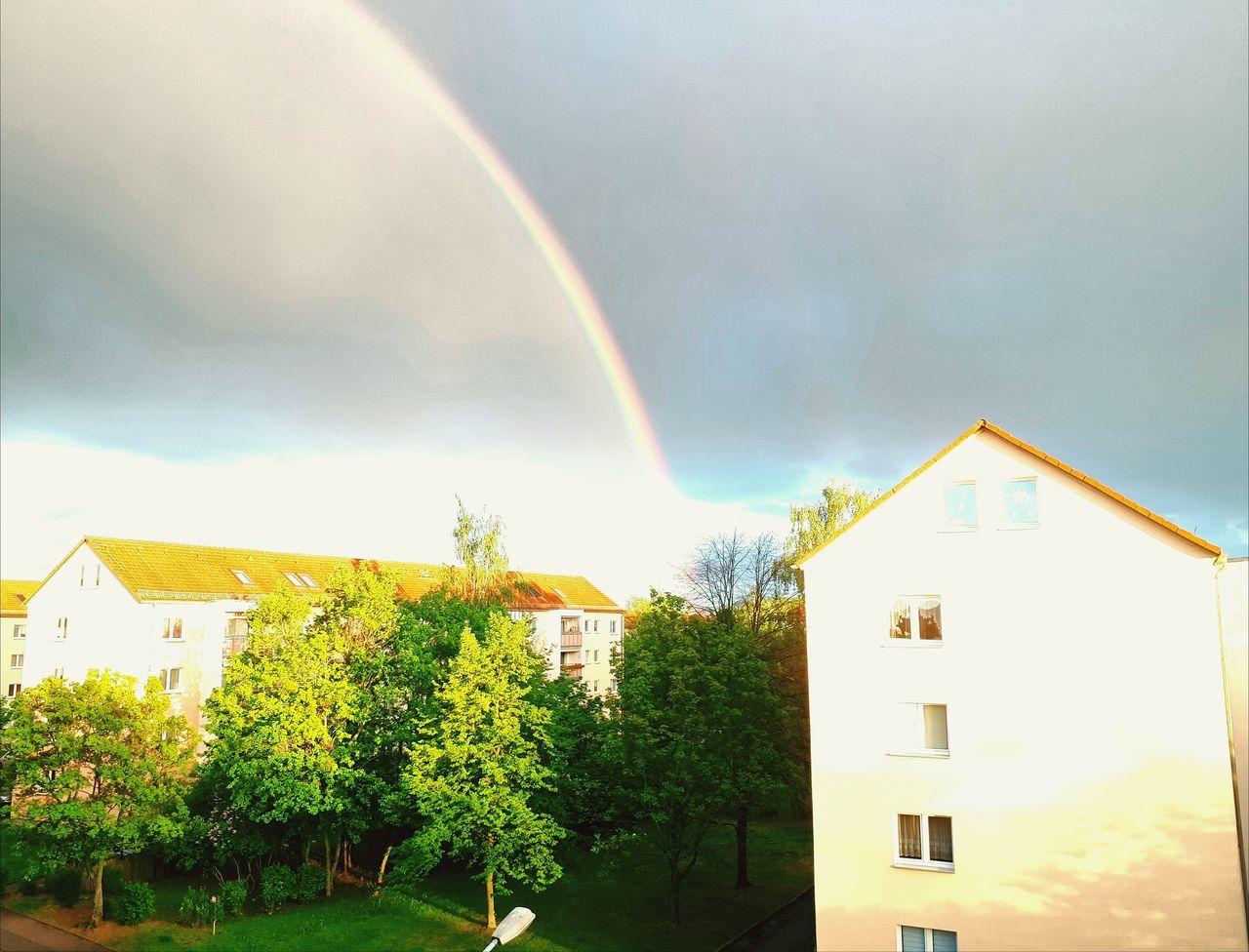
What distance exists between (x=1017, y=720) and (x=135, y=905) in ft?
95.4

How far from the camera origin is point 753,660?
2906cm

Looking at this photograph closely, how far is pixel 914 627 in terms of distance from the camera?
2039cm

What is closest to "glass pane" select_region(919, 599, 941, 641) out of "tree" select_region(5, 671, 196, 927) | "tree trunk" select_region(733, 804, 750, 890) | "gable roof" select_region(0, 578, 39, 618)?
"tree trunk" select_region(733, 804, 750, 890)

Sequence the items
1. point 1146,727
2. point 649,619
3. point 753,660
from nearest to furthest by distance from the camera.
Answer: point 1146,727 < point 753,660 < point 649,619

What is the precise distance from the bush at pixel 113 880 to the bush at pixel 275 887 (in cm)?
557

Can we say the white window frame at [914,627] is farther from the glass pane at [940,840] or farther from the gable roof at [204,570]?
the gable roof at [204,570]

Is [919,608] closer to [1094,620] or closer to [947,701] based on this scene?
[947,701]

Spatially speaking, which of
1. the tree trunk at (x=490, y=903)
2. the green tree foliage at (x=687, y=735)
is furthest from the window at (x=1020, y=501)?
the tree trunk at (x=490, y=903)

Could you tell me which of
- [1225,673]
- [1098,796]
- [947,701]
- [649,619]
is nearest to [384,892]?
[649,619]

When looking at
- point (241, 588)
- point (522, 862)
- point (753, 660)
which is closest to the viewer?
point (522, 862)

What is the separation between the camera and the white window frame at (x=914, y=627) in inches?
790

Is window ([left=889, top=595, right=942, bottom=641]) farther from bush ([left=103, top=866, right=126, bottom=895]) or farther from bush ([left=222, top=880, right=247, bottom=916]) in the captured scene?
bush ([left=103, top=866, right=126, bottom=895])

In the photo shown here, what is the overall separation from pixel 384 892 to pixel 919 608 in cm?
2201

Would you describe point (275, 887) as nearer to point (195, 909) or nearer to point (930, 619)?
point (195, 909)
